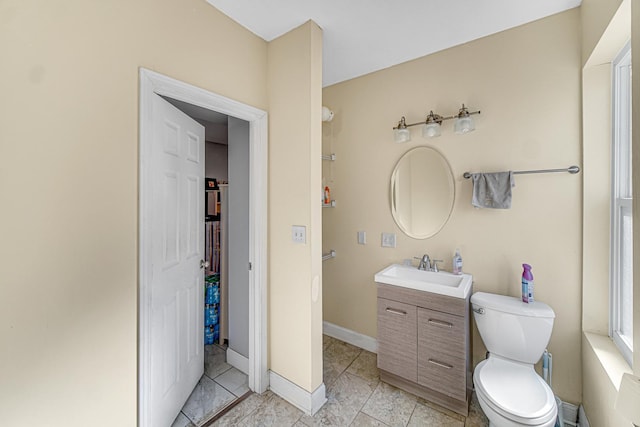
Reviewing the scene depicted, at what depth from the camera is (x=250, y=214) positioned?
1896mm

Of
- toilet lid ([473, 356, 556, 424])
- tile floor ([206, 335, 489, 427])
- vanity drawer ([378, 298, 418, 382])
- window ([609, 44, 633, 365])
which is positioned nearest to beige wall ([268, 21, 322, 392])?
tile floor ([206, 335, 489, 427])

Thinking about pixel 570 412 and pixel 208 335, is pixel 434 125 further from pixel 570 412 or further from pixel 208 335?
pixel 208 335

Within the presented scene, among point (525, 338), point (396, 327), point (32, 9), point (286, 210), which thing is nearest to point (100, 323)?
point (286, 210)

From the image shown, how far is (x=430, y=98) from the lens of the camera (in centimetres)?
210

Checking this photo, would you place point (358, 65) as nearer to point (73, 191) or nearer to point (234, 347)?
point (73, 191)

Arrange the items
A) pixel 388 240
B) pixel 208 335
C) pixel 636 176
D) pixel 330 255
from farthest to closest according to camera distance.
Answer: pixel 330 255 → pixel 208 335 → pixel 388 240 → pixel 636 176

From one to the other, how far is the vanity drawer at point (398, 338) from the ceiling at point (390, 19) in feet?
6.27

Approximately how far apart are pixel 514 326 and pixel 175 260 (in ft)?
6.85

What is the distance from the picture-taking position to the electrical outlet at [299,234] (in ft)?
5.69

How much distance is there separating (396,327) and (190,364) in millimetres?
1481

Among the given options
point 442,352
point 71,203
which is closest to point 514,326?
point 442,352

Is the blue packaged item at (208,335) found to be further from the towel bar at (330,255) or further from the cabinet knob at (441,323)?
the cabinet knob at (441,323)

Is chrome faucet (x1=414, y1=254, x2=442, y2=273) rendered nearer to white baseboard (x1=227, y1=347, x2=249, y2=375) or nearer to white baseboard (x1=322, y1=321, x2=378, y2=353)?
white baseboard (x1=322, y1=321, x2=378, y2=353)

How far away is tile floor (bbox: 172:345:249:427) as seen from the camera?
1666 millimetres
